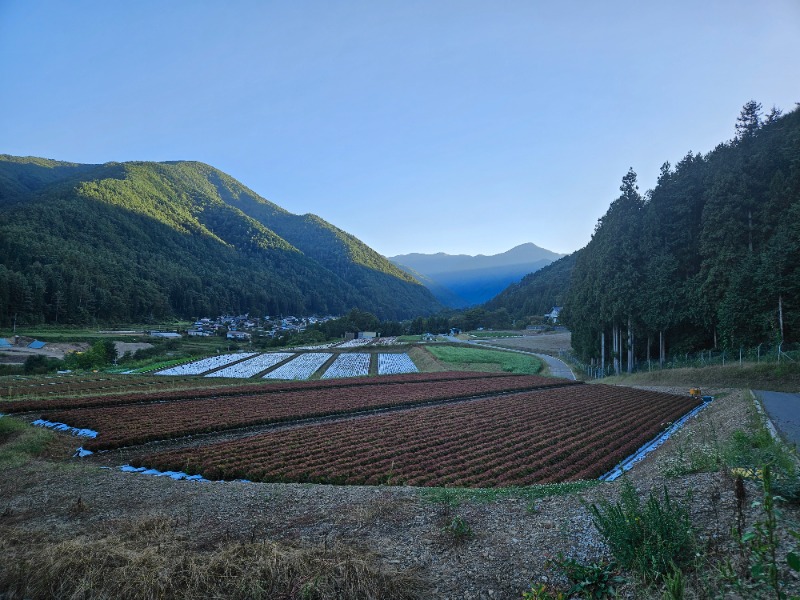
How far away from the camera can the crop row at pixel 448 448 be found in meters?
11.1

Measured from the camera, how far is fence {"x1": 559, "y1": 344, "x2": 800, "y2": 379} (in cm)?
2116

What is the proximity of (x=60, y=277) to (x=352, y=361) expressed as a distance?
236 feet

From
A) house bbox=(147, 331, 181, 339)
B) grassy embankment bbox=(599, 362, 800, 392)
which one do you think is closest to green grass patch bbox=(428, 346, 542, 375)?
grassy embankment bbox=(599, 362, 800, 392)

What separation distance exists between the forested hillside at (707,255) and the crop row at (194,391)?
1228 centimetres

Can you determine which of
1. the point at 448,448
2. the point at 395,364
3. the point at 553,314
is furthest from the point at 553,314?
the point at 448,448

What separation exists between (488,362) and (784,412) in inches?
1416

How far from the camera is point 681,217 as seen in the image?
→ 102 feet

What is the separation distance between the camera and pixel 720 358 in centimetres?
2581

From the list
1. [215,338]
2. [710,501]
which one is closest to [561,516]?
[710,501]

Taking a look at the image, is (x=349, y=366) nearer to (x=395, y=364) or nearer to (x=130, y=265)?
(x=395, y=364)

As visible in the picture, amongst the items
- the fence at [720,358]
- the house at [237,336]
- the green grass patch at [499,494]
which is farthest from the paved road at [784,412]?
the house at [237,336]

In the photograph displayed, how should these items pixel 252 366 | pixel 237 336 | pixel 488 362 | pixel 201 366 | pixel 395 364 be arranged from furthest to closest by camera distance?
1. pixel 237 336
2. pixel 395 364
3. pixel 488 362
4. pixel 252 366
5. pixel 201 366

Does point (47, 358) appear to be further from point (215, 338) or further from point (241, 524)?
point (241, 524)

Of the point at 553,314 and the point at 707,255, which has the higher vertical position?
the point at 707,255
